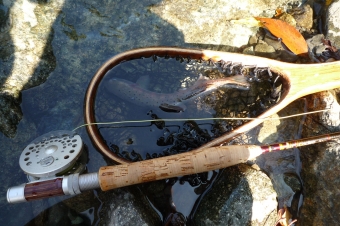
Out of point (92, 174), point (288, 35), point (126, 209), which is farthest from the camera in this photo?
point (288, 35)

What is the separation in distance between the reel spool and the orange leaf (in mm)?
3048

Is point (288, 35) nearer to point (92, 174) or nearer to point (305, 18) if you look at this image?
point (305, 18)

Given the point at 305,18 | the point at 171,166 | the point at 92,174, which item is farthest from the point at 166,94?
the point at 305,18

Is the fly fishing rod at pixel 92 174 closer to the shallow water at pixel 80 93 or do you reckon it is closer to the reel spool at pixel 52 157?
the reel spool at pixel 52 157

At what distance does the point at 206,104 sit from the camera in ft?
12.4

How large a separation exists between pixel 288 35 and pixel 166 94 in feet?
6.39

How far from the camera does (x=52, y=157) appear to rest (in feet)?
9.04

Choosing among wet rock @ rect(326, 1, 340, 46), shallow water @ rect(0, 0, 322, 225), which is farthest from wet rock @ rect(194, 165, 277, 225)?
wet rock @ rect(326, 1, 340, 46)

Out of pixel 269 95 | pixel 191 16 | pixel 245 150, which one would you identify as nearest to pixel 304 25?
pixel 269 95

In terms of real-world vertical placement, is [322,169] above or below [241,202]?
above

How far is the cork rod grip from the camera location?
2.65 metres

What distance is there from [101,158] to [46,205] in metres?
0.78

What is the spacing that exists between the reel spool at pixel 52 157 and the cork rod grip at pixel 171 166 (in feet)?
1.32

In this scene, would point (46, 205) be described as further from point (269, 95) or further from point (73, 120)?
point (269, 95)
